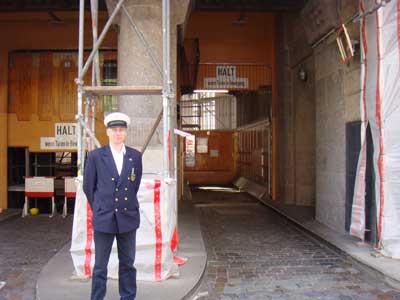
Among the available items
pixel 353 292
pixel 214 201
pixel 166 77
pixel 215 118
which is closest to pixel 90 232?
pixel 166 77

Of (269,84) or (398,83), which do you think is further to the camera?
(269,84)

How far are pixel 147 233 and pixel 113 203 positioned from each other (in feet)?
3.77

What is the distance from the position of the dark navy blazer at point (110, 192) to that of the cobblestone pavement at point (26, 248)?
1.73m

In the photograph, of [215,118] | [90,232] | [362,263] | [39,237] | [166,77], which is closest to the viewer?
[90,232]

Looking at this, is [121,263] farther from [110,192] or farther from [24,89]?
[24,89]

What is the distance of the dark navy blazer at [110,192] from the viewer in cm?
417

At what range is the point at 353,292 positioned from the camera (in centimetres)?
530

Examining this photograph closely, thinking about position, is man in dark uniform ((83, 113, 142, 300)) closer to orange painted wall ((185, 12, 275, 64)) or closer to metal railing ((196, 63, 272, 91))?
metal railing ((196, 63, 272, 91))

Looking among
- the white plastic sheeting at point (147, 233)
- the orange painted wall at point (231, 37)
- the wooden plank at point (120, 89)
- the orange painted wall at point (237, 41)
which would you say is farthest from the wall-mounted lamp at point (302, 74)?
the white plastic sheeting at point (147, 233)

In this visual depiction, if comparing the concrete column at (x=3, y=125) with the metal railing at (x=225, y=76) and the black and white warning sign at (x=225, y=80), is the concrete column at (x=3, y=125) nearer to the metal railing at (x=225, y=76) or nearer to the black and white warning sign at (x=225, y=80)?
the metal railing at (x=225, y=76)

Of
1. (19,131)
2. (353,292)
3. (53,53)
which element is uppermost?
(53,53)

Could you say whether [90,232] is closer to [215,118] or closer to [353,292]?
[353,292]

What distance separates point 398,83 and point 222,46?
7.99m

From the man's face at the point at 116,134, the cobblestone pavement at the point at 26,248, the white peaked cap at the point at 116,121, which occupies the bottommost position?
the cobblestone pavement at the point at 26,248
